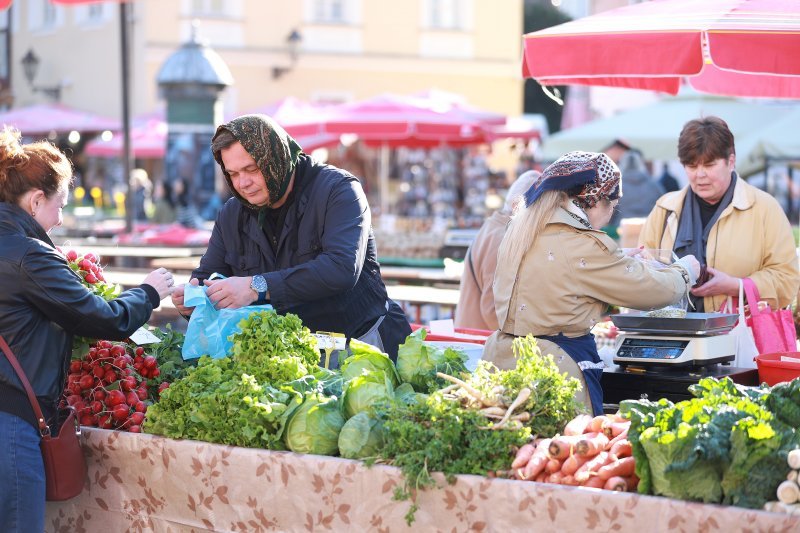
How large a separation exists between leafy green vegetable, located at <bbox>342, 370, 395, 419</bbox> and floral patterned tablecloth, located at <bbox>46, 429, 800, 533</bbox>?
23 cm

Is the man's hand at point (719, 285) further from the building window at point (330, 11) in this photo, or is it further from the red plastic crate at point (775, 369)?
the building window at point (330, 11)

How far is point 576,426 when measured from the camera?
363 centimetres

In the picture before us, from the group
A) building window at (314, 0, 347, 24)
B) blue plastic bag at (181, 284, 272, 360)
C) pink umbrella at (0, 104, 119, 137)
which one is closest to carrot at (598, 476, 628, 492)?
blue plastic bag at (181, 284, 272, 360)

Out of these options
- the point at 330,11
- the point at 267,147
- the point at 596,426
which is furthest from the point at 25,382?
the point at 330,11

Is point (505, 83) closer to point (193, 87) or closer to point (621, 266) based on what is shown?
point (193, 87)

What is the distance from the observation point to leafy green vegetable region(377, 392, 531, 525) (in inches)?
138

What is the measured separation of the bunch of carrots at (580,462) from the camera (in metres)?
3.41

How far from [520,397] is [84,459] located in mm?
1649

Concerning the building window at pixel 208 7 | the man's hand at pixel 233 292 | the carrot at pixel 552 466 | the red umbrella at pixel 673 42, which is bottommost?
the carrot at pixel 552 466

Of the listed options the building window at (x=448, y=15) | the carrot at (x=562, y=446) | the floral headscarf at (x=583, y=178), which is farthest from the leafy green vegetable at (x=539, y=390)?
the building window at (x=448, y=15)

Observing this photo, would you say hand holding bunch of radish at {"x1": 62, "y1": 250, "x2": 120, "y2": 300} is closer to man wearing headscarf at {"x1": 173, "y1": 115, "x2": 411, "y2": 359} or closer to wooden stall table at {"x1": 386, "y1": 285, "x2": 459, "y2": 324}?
man wearing headscarf at {"x1": 173, "y1": 115, "x2": 411, "y2": 359}

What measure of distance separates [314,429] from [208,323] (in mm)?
857

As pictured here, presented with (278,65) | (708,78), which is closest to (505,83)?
(278,65)

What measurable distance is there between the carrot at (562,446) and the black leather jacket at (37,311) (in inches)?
59.3
